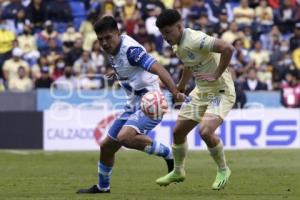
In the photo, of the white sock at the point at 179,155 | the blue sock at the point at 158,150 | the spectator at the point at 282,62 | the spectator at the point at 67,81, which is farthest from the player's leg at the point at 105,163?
the spectator at the point at 282,62

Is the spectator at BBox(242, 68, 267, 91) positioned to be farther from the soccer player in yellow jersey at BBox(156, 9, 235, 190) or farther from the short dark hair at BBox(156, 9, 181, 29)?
the short dark hair at BBox(156, 9, 181, 29)

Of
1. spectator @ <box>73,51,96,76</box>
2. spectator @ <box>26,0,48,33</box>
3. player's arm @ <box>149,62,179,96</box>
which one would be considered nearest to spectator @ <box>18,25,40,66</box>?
spectator @ <box>26,0,48,33</box>

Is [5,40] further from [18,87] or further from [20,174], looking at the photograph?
[20,174]

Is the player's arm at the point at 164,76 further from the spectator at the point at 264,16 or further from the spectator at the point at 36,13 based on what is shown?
the spectator at the point at 264,16

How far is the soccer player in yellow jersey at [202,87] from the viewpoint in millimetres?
11305

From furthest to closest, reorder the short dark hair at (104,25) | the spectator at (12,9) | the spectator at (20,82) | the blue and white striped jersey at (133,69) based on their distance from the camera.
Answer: the spectator at (12,9) → the spectator at (20,82) → the blue and white striped jersey at (133,69) → the short dark hair at (104,25)

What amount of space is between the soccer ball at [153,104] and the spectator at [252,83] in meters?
13.3

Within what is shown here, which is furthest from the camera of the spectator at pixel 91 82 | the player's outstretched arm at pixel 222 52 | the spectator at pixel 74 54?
the spectator at pixel 74 54

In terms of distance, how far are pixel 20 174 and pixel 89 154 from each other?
5743 millimetres

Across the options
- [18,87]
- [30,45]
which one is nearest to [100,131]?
[18,87]

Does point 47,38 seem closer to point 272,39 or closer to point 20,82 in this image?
point 20,82

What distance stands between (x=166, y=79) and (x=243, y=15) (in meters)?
17.3

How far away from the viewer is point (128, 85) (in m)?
11.4

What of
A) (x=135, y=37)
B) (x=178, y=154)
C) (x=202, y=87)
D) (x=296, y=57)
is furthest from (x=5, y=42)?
(x=202, y=87)
